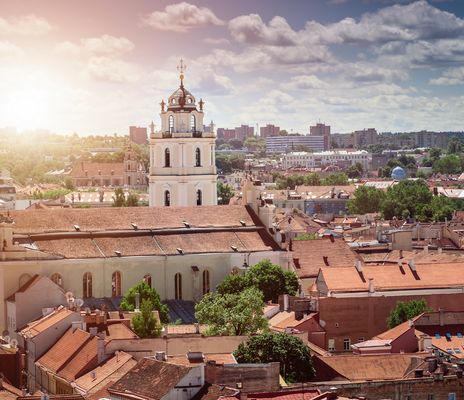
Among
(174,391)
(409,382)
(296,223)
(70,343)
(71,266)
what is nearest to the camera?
(174,391)

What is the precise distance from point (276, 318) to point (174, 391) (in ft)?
75.7

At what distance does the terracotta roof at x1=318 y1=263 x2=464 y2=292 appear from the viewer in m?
70.0

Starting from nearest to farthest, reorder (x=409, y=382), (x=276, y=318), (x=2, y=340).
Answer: (x=409, y=382) → (x=2, y=340) → (x=276, y=318)

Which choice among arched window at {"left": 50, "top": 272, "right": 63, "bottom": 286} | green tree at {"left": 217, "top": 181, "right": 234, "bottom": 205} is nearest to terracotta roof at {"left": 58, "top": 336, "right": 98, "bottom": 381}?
arched window at {"left": 50, "top": 272, "right": 63, "bottom": 286}

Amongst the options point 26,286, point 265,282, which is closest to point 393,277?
point 265,282

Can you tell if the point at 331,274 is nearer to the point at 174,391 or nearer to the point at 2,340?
the point at 2,340

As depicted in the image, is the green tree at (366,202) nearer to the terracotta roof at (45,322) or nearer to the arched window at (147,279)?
the arched window at (147,279)

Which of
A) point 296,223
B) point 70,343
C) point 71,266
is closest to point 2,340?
point 70,343

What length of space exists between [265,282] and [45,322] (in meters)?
14.4

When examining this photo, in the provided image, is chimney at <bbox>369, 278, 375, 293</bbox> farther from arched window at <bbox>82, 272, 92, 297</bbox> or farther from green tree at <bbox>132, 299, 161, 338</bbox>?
arched window at <bbox>82, 272, 92, 297</bbox>

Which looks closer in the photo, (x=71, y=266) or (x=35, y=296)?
(x=35, y=296)

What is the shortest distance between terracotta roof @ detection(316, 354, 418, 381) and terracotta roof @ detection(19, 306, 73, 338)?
11045mm

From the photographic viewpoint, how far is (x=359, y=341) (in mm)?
67062

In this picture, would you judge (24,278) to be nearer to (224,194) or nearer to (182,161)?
(182,161)
